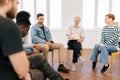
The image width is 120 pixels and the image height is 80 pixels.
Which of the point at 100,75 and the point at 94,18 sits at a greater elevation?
the point at 94,18

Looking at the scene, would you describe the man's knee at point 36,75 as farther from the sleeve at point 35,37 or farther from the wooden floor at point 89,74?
the sleeve at point 35,37

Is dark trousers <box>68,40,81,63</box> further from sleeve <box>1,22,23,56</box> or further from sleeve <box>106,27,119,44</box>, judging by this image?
sleeve <box>1,22,23,56</box>

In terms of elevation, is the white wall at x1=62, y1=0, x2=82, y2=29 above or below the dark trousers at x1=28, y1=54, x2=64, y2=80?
above

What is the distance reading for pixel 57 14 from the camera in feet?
22.4

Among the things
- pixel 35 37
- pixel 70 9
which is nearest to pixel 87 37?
pixel 70 9

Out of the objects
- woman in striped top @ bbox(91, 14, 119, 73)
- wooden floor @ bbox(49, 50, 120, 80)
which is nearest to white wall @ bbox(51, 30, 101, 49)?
wooden floor @ bbox(49, 50, 120, 80)

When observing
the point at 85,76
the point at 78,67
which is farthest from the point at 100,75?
the point at 78,67

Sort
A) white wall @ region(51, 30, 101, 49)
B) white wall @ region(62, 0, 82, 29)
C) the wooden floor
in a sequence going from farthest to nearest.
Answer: white wall @ region(51, 30, 101, 49) → white wall @ region(62, 0, 82, 29) → the wooden floor

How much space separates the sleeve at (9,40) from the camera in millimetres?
1154

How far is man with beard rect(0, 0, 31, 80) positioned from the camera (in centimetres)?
116

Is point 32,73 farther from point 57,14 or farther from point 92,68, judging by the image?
point 57,14

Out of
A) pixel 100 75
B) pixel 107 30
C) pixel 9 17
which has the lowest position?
pixel 100 75


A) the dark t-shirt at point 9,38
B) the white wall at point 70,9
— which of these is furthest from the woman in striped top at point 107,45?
the dark t-shirt at point 9,38

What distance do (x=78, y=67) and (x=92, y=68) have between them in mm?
294
